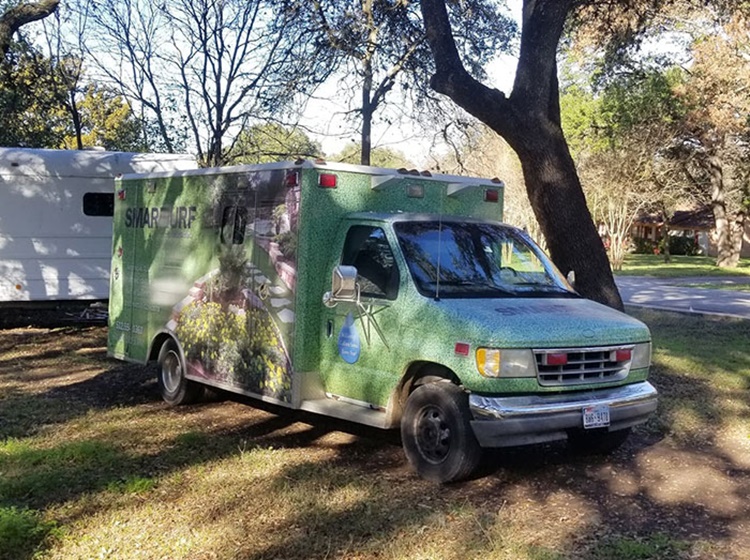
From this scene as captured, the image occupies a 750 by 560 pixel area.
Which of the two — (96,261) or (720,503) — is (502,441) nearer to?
(720,503)

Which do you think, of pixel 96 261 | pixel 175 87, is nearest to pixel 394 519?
pixel 96 261

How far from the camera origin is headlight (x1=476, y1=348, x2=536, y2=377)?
19.0 feet

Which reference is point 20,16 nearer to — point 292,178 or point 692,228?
point 292,178

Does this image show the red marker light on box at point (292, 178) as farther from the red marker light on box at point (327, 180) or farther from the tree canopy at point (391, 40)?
the tree canopy at point (391, 40)

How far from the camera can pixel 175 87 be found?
21656mm

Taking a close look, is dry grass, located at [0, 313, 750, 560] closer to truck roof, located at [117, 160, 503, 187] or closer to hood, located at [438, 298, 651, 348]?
hood, located at [438, 298, 651, 348]

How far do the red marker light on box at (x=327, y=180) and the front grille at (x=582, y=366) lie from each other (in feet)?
7.64

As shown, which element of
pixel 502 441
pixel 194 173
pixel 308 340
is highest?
pixel 194 173

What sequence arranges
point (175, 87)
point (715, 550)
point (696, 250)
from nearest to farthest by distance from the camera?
point (715, 550) < point (175, 87) < point (696, 250)

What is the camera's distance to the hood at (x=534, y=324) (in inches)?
231

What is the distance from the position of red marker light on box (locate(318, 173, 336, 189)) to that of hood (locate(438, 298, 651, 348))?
4.91 feet

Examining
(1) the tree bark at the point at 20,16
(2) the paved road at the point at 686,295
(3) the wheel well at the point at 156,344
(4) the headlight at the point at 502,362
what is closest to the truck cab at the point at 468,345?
(4) the headlight at the point at 502,362

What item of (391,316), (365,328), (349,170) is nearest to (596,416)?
(391,316)

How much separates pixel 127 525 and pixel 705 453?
190 inches
